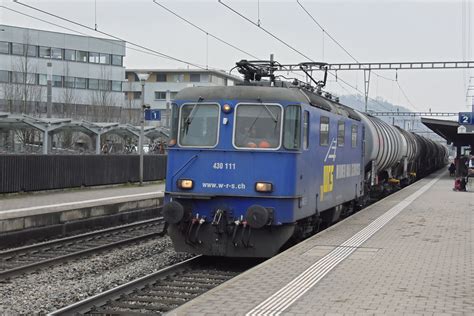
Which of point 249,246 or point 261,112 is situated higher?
point 261,112

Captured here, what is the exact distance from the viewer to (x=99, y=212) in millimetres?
17500

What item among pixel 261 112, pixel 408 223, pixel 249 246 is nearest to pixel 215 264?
pixel 249 246

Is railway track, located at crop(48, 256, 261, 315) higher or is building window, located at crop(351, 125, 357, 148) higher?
building window, located at crop(351, 125, 357, 148)

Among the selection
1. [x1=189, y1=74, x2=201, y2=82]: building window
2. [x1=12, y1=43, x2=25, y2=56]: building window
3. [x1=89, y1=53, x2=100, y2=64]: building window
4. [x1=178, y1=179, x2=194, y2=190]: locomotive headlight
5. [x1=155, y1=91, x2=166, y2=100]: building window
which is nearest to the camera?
[x1=178, y1=179, x2=194, y2=190]: locomotive headlight

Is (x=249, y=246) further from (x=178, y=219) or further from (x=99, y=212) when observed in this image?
(x=99, y=212)

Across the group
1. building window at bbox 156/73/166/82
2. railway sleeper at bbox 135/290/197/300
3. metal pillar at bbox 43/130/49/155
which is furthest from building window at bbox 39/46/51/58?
railway sleeper at bbox 135/290/197/300

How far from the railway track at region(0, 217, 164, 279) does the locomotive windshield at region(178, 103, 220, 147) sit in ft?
10.8

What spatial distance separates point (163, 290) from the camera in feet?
29.7

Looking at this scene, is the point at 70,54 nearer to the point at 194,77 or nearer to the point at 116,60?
the point at 116,60

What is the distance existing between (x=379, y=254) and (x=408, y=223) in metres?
4.91

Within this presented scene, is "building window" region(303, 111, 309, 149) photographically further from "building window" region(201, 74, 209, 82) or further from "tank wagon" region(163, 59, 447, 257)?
"building window" region(201, 74, 209, 82)

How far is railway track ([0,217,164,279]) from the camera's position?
1115 centimetres

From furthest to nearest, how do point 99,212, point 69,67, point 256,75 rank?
point 69,67, point 99,212, point 256,75

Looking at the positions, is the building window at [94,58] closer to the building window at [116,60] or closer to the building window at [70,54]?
the building window at [116,60]
